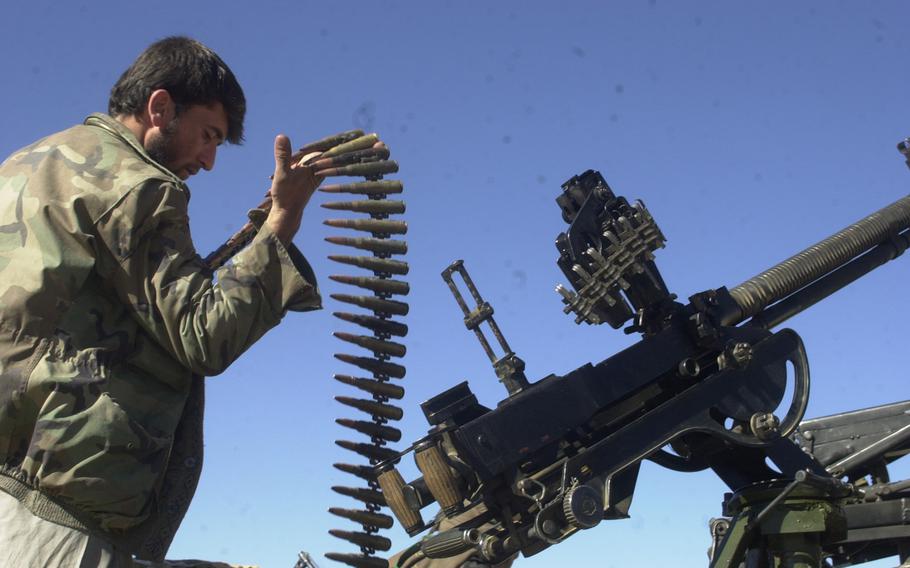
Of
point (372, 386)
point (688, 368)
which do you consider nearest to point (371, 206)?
point (372, 386)

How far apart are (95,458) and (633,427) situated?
128 inches

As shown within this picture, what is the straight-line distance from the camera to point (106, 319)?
3.16 meters

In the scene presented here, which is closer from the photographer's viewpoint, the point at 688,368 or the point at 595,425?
the point at 595,425

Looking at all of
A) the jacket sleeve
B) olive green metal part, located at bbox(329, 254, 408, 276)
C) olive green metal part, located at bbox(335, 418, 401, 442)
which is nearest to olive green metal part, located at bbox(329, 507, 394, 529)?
olive green metal part, located at bbox(335, 418, 401, 442)

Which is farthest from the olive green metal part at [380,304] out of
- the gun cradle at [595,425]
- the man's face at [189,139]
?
the man's face at [189,139]

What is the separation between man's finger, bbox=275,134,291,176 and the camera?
3.48 meters

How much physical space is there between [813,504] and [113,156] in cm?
418

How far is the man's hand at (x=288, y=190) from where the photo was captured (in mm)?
3418

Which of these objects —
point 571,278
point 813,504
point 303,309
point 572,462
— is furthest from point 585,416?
point 303,309

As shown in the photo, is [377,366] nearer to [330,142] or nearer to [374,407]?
[374,407]

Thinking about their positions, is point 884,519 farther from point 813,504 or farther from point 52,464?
point 52,464

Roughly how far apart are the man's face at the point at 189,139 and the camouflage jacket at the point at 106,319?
254 mm

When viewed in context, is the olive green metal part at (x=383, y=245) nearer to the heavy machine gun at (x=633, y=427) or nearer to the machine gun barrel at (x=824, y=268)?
the heavy machine gun at (x=633, y=427)

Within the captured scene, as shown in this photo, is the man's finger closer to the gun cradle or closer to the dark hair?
the dark hair
